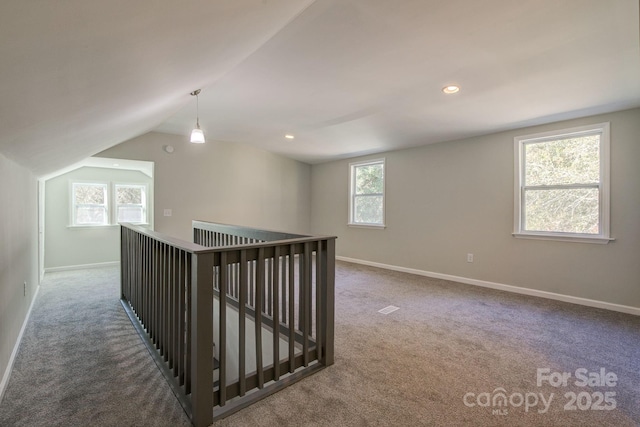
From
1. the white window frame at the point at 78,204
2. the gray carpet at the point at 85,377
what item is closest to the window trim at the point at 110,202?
the white window frame at the point at 78,204

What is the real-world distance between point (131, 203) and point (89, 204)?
691mm

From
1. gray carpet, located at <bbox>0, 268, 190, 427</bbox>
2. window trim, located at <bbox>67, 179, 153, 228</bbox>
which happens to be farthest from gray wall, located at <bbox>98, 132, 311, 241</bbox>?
gray carpet, located at <bbox>0, 268, 190, 427</bbox>

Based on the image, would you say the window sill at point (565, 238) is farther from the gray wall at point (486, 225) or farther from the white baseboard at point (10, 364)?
the white baseboard at point (10, 364)

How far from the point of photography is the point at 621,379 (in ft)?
6.65

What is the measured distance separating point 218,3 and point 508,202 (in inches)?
166

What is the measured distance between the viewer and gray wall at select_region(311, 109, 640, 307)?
10.6ft

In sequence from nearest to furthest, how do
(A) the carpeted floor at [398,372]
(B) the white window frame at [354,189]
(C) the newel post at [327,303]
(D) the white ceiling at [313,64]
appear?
(D) the white ceiling at [313,64], (A) the carpeted floor at [398,372], (C) the newel post at [327,303], (B) the white window frame at [354,189]

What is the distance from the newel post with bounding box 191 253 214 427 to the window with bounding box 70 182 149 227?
17.9ft

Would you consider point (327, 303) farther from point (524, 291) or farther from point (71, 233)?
point (71, 233)

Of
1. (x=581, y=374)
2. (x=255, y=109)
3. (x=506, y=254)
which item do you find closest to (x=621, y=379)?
(x=581, y=374)

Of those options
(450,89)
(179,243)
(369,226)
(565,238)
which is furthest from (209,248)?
(369,226)

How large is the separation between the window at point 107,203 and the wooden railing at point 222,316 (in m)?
3.71

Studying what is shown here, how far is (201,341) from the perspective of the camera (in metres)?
1.57

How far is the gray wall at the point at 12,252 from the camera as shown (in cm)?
199
